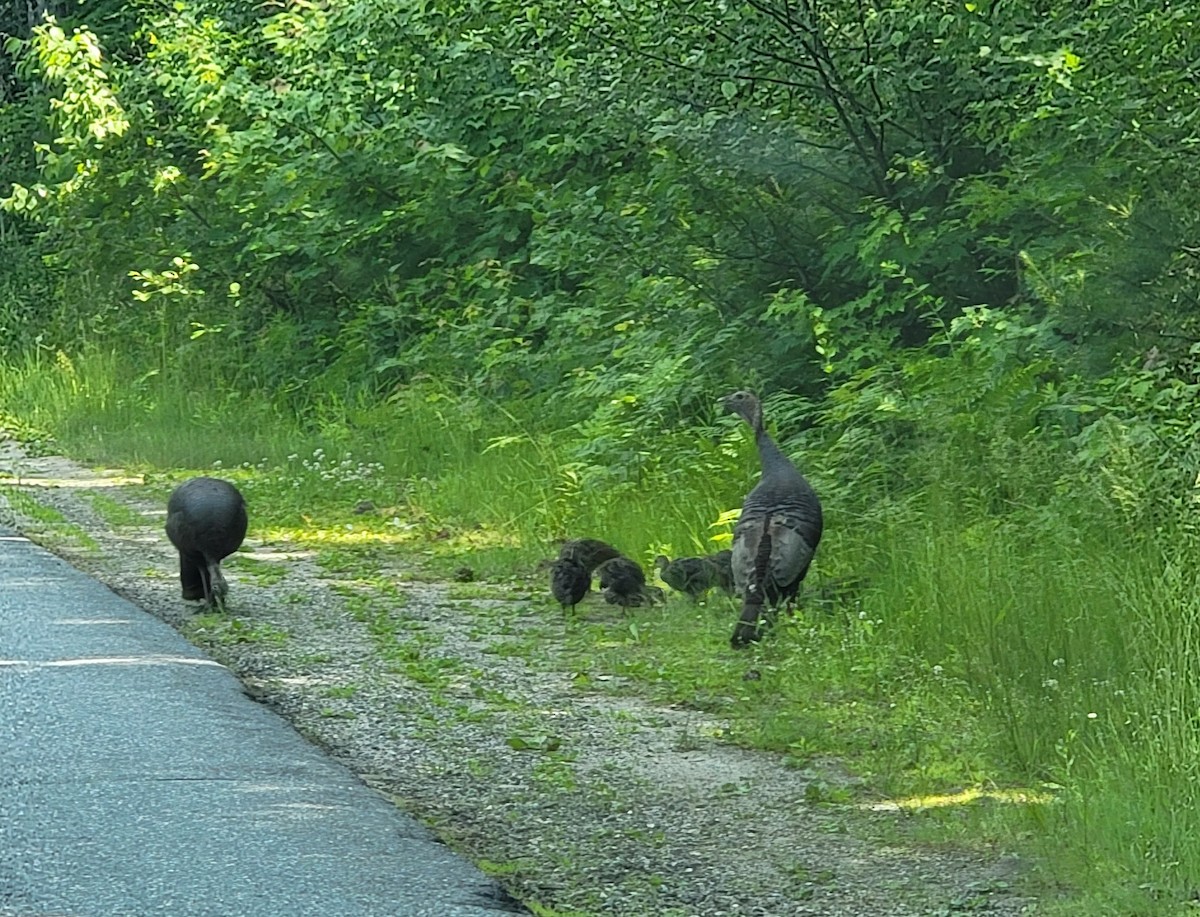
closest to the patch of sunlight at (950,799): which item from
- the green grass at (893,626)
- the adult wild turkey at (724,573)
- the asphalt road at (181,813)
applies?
the green grass at (893,626)

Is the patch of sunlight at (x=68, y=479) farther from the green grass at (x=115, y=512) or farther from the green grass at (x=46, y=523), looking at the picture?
the green grass at (x=115, y=512)

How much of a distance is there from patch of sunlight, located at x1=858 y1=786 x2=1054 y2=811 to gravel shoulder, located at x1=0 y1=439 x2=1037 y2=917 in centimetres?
11

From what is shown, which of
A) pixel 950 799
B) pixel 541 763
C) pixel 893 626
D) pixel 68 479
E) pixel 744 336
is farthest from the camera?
pixel 68 479

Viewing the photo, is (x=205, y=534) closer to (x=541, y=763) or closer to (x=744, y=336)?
(x=541, y=763)

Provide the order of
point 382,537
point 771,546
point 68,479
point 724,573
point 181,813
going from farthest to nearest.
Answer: point 68,479
point 382,537
point 724,573
point 771,546
point 181,813

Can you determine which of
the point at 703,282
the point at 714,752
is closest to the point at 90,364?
the point at 703,282

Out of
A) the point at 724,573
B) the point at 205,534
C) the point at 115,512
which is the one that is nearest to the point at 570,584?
the point at 724,573

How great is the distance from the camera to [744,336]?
12906 millimetres

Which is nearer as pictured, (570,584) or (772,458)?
(772,458)

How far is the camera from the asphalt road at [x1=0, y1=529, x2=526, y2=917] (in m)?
5.58

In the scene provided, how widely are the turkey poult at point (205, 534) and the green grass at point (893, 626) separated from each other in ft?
1.38

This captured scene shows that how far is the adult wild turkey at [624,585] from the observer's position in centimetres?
1030

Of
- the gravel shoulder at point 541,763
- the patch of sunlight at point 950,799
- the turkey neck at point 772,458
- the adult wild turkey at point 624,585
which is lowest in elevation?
the patch of sunlight at point 950,799

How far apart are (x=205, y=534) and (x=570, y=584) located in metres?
1.89
